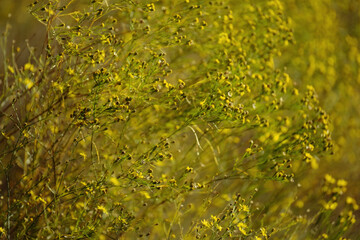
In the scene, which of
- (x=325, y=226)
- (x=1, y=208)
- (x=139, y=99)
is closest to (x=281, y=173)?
(x=139, y=99)

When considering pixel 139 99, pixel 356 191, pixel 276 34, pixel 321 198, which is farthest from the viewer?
pixel 356 191

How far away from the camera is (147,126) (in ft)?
13.0

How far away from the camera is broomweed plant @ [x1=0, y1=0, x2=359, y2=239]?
10.3ft

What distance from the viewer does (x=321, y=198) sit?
192 inches

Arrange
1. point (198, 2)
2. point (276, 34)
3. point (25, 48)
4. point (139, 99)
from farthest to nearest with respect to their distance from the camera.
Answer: point (276, 34) < point (198, 2) < point (25, 48) < point (139, 99)

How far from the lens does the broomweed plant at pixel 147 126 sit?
3.15m

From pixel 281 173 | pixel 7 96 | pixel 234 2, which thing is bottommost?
pixel 281 173

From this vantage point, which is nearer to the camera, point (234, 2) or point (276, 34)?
point (276, 34)

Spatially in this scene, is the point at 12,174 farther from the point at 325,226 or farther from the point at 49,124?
the point at 325,226

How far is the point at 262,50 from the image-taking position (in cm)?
457

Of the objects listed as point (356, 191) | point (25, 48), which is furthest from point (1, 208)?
point (356, 191)

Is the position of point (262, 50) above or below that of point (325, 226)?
above

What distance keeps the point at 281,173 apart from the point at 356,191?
214cm

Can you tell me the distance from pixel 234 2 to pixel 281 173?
210cm
